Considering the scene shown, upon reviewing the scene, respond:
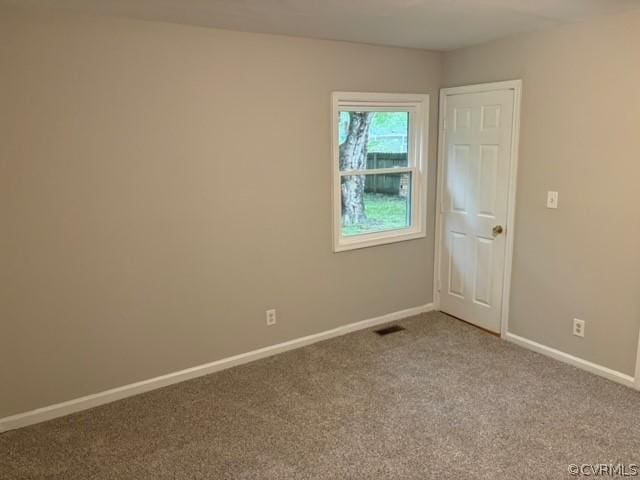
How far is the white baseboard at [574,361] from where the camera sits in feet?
10.0

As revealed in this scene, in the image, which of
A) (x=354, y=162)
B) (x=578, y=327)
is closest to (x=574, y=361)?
(x=578, y=327)

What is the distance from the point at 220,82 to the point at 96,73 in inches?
29.0

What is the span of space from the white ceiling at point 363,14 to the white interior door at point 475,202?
64 centimetres

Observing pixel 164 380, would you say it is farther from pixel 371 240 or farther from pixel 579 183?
pixel 579 183

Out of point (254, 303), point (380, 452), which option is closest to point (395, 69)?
point (254, 303)

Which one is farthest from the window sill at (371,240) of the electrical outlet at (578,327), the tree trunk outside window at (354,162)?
the electrical outlet at (578,327)

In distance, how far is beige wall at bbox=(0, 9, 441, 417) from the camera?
260cm

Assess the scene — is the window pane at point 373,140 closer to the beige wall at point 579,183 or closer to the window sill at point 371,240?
the window sill at point 371,240

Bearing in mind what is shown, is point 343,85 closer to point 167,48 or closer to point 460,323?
point 167,48

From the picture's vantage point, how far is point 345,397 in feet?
9.82

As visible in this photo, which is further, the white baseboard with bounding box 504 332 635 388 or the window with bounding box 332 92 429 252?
the window with bounding box 332 92 429 252

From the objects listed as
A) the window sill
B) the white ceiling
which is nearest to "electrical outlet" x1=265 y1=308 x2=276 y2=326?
the window sill

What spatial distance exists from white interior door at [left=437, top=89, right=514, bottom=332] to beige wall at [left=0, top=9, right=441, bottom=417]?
69 cm

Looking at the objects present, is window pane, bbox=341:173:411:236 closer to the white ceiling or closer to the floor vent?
the floor vent
